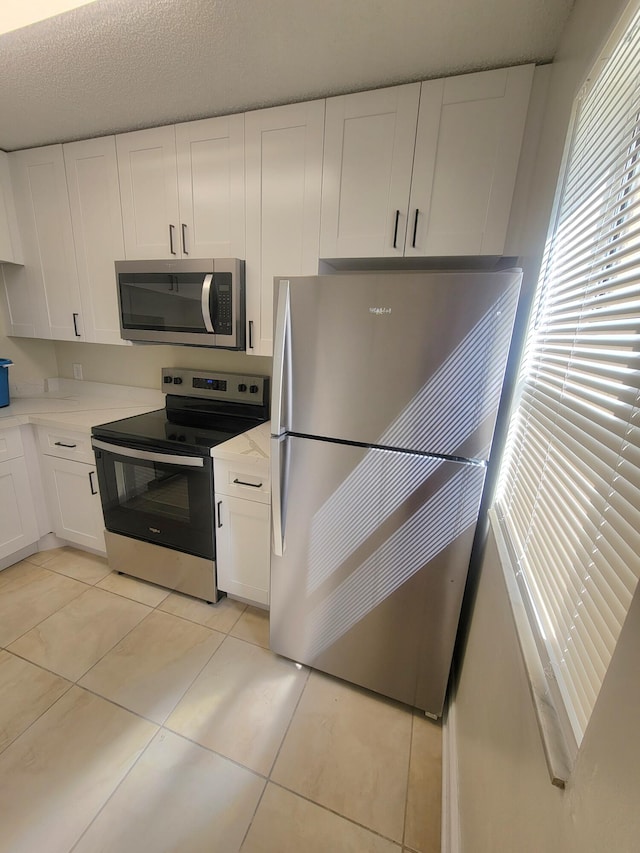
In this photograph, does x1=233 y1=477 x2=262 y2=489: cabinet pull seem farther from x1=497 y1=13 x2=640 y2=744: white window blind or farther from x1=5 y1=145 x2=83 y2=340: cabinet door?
x1=5 y1=145 x2=83 y2=340: cabinet door

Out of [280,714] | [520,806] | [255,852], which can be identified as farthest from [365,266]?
[255,852]

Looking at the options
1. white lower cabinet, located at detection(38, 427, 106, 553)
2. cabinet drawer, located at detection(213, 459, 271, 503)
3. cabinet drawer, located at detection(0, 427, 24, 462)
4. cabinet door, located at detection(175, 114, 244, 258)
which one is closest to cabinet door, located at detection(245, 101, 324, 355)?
cabinet door, located at detection(175, 114, 244, 258)

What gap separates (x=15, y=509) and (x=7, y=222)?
1.76 metres

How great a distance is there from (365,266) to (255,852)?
87.1 inches

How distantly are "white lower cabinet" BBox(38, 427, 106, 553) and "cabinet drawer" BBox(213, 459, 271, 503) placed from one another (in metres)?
0.86

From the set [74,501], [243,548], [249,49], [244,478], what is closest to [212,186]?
[249,49]

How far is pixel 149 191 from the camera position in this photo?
6.03ft

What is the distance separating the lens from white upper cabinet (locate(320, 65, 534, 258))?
4.25 feet

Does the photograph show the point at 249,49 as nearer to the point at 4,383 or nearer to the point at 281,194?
the point at 281,194

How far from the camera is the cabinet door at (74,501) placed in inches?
81.3

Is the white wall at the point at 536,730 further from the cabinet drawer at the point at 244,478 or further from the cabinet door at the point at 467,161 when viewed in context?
the cabinet drawer at the point at 244,478

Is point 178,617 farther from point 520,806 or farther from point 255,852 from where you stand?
point 520,806

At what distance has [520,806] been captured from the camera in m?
0.65

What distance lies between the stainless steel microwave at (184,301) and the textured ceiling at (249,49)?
671mm
